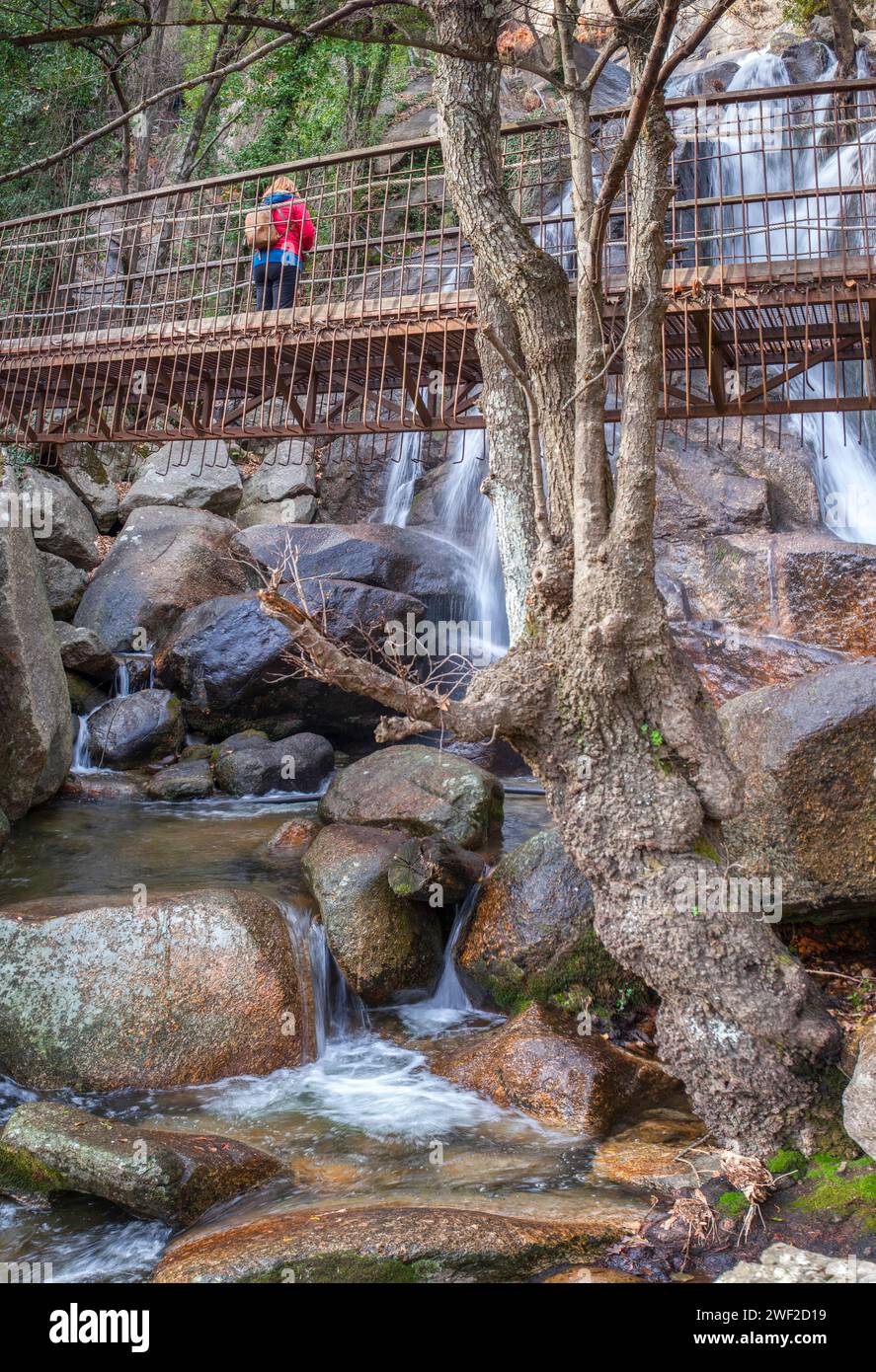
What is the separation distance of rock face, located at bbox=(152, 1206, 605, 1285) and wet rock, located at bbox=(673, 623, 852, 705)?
5911 mm

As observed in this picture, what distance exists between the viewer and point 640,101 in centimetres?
389

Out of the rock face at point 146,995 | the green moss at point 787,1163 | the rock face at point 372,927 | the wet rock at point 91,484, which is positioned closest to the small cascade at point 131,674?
the wet rock at point 91,484

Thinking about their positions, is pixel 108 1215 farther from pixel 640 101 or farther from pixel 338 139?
pixel 338 139

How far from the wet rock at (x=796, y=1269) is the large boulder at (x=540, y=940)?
219cm

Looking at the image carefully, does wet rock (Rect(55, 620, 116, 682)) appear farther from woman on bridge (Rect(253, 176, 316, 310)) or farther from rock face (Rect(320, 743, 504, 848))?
rock face (Rect(320, 743, 504, 848))

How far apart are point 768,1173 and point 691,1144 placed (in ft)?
1.52

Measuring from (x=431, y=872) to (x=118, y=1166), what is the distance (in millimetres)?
2598

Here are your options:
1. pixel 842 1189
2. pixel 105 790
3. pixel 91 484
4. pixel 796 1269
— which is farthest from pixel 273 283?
pixel 796 1269

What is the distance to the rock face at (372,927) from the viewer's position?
19.6 ft

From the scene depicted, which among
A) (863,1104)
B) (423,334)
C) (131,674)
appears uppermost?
(423,334)

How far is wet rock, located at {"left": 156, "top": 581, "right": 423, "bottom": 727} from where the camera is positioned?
34.3 feet

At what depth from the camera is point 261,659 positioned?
10406mm

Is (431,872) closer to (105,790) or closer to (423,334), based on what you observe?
(423,334)
